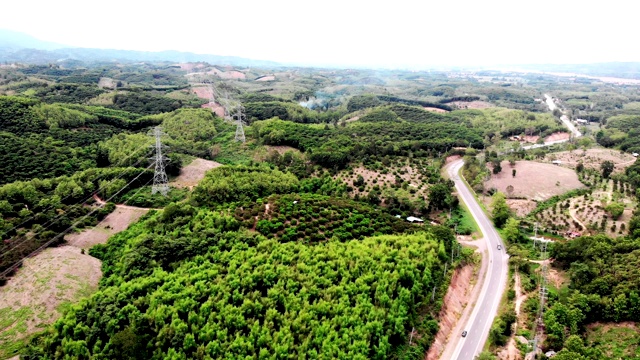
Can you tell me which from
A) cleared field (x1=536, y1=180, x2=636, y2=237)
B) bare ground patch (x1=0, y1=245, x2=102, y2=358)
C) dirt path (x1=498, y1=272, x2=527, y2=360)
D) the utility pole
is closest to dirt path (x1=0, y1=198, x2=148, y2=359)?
bare ground patch (x1=0, y1=245, x2=102, y2=358)

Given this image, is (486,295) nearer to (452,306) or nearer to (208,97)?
(452,306)

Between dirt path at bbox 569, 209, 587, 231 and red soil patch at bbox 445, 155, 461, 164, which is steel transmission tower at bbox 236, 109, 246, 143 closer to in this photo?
red soil patch at bbox 445, 155, 461, 164

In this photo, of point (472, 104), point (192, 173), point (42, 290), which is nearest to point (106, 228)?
point (42, 290)

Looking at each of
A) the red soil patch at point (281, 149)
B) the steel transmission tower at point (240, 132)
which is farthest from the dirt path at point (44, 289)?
the steel transmission tower at point (240, 132)

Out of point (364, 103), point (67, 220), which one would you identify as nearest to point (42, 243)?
point (67, 220)

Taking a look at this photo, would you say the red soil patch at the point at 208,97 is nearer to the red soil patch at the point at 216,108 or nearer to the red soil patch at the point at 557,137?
the red soil patch at the point at 216,108
